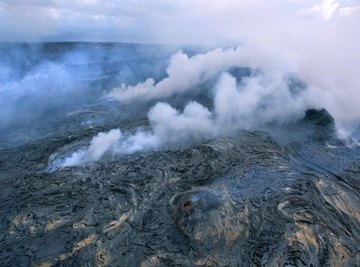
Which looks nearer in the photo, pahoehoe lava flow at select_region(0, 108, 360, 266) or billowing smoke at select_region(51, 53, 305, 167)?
pahoehoe lava flow at select_region(0, 108, 360, 266)

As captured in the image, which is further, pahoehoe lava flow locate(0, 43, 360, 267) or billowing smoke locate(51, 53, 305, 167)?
billowing smoke locate(51, 53, 305, 167)

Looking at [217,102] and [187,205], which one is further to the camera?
[217,102]

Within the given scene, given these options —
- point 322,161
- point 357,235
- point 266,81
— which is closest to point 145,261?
point 357,235

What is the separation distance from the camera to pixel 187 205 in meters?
15.6

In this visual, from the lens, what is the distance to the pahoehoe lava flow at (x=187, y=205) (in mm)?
13141

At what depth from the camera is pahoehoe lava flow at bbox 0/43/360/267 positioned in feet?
43.1

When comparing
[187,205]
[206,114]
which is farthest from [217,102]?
[187,205]

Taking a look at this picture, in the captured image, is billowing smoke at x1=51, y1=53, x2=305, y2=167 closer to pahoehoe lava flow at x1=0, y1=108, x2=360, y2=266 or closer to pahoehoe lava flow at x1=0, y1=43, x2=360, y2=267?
pahoehoe lava flow at x1=0, y1=43, x2=360, y2=267

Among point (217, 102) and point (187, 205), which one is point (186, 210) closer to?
point (187, 205)

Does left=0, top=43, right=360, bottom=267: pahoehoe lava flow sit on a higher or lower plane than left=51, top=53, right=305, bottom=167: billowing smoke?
higher

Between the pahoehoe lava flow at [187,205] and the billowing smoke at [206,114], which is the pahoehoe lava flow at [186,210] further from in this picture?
the billowing smoke at [206,114]

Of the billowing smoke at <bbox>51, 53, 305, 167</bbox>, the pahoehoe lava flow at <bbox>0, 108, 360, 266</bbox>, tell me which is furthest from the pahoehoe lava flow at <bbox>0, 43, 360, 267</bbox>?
the billowing smoke at <bbox>51, 53, 305, 167</bbox>

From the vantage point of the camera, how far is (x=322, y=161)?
20641 mm

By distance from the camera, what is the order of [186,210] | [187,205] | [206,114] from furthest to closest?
[206,114]
[187,205]
[186,210]
